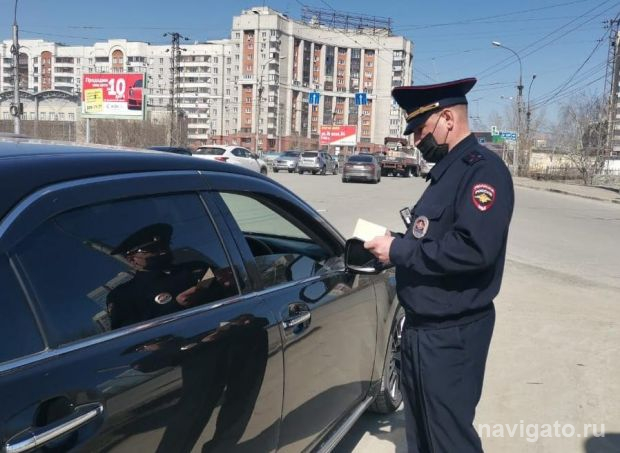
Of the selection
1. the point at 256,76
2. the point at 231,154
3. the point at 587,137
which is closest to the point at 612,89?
the point at 587,137

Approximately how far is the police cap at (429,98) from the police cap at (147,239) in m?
1.03

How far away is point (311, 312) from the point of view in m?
2.48

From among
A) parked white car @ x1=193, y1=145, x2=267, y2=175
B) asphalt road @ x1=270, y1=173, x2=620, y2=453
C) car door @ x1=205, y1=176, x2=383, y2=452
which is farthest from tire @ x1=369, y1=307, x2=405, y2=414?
parked white car @ x1=193, y1=145, x2=267, y2=175

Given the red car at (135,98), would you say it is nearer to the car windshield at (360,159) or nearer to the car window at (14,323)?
the car windshield at (360,159)

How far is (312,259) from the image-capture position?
9.78 feet

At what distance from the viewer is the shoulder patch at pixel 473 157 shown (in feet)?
6.96

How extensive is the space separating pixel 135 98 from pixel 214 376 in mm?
44318

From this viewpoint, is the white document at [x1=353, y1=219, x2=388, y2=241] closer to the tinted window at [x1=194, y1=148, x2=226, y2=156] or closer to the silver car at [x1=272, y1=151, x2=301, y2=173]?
the tinted window at [x1=194, y1=148, x2=226, y2=156]

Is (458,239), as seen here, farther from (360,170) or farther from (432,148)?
(360,170)

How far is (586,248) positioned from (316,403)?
10261 millimetres

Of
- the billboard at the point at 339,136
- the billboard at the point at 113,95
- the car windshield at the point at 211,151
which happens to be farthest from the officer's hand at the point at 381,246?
the billboard at the point at 339,136

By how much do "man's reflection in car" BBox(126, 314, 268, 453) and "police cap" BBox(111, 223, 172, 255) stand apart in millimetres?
314

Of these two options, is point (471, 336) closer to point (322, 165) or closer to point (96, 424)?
point (96, 424)

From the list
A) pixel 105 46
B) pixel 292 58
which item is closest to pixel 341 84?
pixel 292 58
